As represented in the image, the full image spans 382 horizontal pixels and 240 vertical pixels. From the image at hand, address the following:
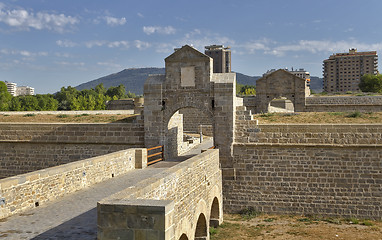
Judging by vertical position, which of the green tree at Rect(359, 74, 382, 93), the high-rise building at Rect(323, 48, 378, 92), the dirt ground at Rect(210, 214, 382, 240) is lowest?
the dirt ground at Rect(210, 214, 382, 240)

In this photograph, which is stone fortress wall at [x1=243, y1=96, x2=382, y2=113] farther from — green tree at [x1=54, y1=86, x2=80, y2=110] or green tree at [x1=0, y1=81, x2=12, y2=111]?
green tree at [x1=54, y1=86, x2=80, y2=110]

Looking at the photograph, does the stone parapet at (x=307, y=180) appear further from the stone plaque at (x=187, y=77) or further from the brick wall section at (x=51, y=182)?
the brick wall section at (x=51, y=182)

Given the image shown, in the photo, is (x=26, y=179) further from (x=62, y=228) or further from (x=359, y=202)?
(x=359, y=202)

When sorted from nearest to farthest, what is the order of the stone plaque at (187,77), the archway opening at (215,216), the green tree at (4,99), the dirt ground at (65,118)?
the archway opening at (215,216) < the stone plaque at (187,77) < the dirt ground at (65,118) < the green tree at (4,99)

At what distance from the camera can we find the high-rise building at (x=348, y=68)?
127 metres

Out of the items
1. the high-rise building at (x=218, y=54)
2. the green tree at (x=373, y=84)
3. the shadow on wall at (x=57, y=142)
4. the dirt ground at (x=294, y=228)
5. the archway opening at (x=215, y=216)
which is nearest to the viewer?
the dirt ground at (x=294, y=228)

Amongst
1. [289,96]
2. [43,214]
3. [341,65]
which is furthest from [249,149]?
[341,65]

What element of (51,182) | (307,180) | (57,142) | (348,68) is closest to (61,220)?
(51,182)

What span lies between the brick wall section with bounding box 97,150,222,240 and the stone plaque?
16.9 ft

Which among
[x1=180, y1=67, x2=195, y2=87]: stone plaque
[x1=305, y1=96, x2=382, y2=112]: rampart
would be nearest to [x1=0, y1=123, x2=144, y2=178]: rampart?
[x1=180, y1=67, x2=195, y2=87]: stone plaque

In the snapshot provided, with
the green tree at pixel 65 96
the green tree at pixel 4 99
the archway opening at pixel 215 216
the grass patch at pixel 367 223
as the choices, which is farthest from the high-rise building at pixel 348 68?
the archway opening at pixel 215 216

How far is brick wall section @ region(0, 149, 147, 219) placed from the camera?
7609mm

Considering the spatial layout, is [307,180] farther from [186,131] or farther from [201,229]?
[186,131]

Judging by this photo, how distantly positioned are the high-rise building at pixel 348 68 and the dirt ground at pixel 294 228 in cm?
12381
